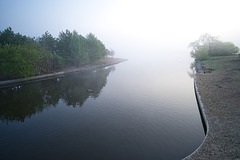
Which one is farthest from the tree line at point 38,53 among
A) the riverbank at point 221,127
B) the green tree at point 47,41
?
the riverbank at point 221,127

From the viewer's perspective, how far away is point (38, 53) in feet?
144

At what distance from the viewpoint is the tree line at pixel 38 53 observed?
A: 3672 centimetres

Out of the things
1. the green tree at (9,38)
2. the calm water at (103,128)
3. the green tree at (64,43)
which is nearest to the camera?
the calm water at (103,128)

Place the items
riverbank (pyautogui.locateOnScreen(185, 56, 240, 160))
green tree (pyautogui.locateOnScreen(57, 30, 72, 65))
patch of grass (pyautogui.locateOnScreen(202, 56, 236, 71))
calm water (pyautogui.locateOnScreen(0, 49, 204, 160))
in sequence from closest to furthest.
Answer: riverbank (pyautogui.locateOnScreen(185, 56, 240, 160)) < calm water (pyautogui.locateOnScreen(0, 49, 204, 160)) < patch of grass (pyautogui.locateOnScreen(202, 56, 236, 71)) < green tree (pyautogui.locateOnScreen(57, 30, 72, 65))

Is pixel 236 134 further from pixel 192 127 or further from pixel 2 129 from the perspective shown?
pixel 2 129

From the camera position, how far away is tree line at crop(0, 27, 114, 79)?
36719 mm

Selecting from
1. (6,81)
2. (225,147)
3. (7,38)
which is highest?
(7,38)

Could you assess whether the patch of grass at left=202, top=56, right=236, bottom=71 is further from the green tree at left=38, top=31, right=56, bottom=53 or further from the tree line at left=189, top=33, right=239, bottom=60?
the green tree at left=38, top=31, right=56, bottom=53

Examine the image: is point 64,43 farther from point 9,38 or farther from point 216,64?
point 216,64

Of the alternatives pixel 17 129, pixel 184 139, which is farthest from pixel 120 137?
pixel 17 129

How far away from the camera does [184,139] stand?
37.1 ft

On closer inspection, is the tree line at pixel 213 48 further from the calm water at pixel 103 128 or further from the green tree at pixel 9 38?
the green tree at pixel 9 38

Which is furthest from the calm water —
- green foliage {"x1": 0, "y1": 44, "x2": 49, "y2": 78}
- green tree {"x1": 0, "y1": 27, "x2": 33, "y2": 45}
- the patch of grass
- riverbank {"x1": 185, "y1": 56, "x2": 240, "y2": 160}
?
green tree {"x1": 0, "y1": 27, "x2": 33, "y2": 45}

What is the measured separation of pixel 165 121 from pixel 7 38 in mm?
57129
